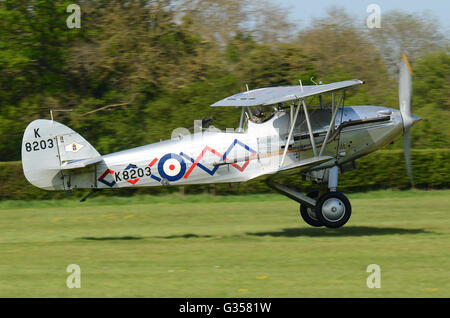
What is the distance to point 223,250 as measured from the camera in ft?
40.3

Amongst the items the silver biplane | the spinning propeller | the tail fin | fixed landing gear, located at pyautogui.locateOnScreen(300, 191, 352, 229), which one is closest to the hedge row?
the spinning propeller

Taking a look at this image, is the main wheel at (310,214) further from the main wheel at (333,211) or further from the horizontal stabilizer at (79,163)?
the horizontal stabilizer at (79,163)

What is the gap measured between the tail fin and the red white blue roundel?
1406 millimetres

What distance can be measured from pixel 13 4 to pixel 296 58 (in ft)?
39.8

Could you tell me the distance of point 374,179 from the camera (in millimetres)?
23328

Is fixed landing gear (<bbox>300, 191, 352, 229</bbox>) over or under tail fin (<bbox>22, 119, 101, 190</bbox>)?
under

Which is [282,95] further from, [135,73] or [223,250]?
[135,73]

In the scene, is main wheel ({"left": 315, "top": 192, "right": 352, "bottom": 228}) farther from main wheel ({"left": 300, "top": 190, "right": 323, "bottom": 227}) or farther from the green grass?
main wheel ({"left": 300, "top": 190, "right": 323, "bottom": 227})

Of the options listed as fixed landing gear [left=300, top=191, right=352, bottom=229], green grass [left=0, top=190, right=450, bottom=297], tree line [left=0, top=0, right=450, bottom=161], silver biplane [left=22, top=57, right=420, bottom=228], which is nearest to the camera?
green grass [left=0, top=190, right=450, bottom=297]

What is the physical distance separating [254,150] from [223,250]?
247 cm

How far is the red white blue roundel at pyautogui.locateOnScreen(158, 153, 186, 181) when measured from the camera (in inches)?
533

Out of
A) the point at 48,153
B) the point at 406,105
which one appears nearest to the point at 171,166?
the point at 48,153

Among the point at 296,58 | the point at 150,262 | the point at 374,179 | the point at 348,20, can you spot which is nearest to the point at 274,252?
the point at 150,262
